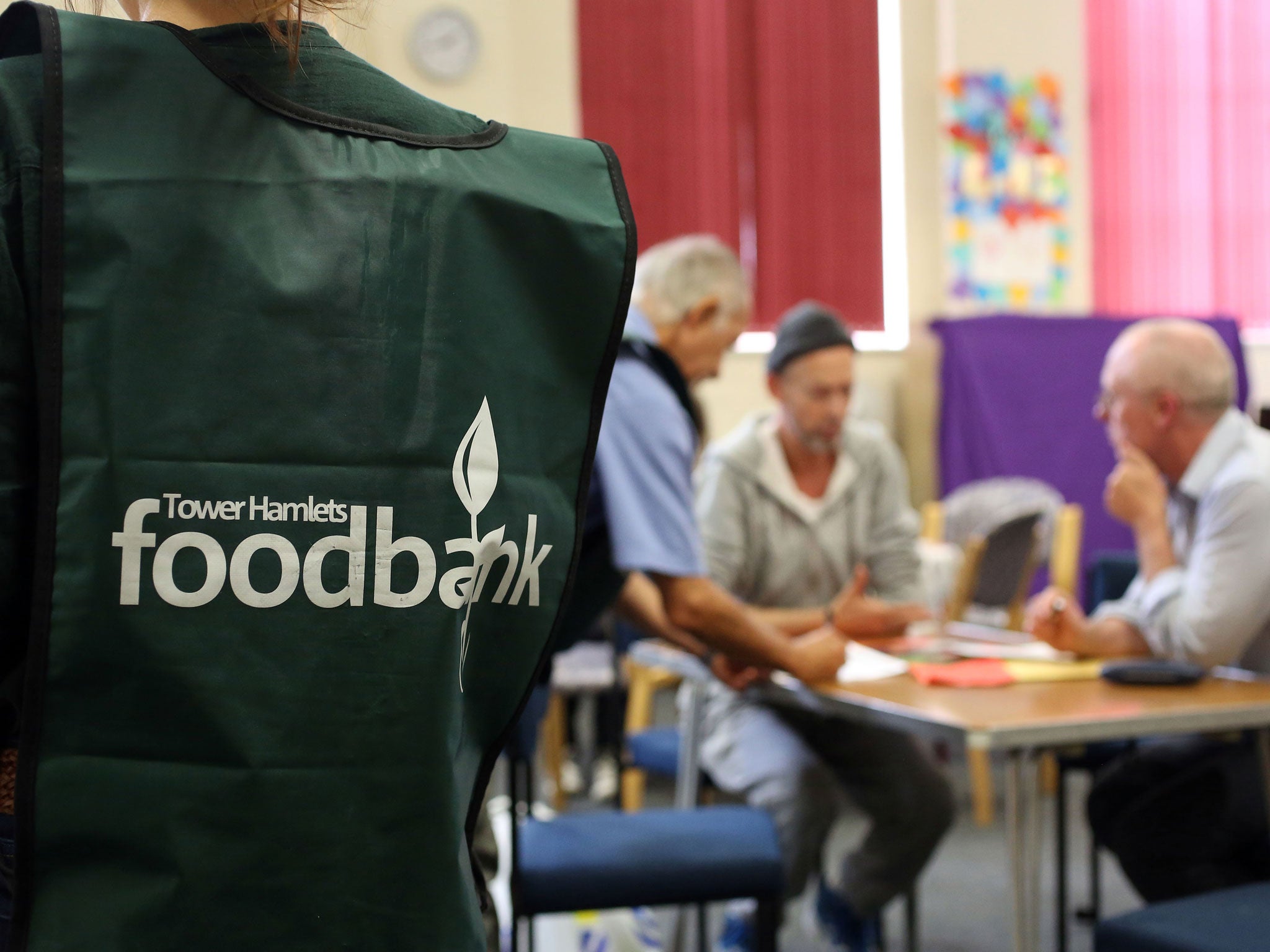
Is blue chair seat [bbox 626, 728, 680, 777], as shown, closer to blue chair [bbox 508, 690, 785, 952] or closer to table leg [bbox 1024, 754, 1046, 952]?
blue chair [bbox 508, 690, 785, 952]

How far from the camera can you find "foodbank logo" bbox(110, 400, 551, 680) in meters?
0.69

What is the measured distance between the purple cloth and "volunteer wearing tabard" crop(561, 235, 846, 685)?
399 centimetres

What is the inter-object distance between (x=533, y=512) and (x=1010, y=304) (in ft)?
20.7

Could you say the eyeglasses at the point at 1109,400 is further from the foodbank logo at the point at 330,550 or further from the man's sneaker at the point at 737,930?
the foodbank logo at the point at 330,550

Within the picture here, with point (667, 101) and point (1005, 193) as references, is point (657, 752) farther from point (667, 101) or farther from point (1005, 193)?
point (1005, 193)

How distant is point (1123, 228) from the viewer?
6926 millimetres

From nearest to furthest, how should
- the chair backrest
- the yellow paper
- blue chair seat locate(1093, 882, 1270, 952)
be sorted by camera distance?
blue chair seat locate(1093, 882, 1270, 952) < the yellow paper < the chair backrest

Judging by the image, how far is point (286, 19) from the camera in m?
0.76

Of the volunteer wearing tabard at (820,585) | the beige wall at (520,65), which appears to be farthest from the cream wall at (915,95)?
the volunteer wearing tabard at (820,585)

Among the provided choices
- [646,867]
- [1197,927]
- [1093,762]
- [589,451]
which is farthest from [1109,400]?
[589,451]

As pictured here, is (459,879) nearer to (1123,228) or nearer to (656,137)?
(656,137)

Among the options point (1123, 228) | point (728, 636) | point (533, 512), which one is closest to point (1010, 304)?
point (1123, 228)

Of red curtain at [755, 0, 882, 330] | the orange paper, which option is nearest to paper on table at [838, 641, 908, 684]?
the orange paper

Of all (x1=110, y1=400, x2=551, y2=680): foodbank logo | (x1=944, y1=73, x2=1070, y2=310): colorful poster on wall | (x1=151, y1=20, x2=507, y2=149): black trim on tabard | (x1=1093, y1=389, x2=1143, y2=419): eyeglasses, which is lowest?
(x1=110, y1=400, x2=551, y2=680): foodbank logo
